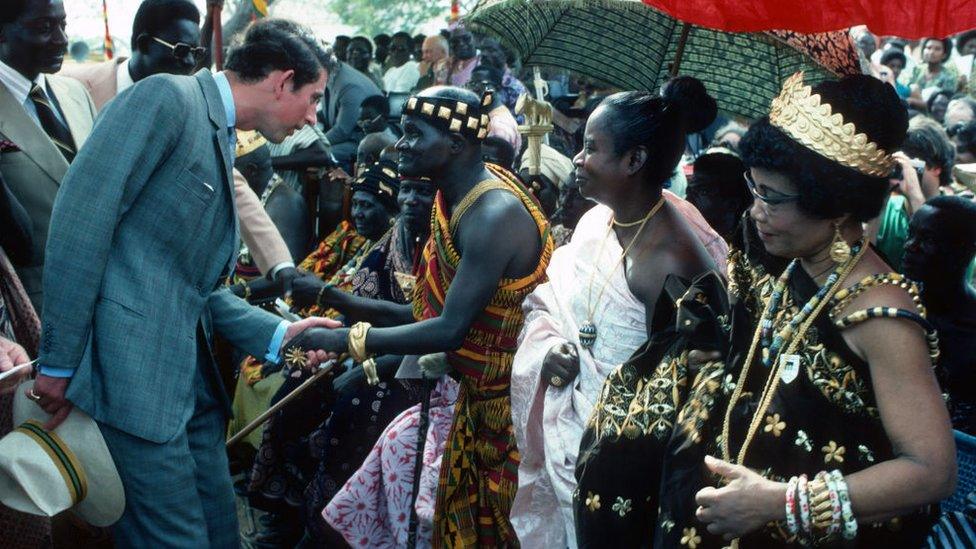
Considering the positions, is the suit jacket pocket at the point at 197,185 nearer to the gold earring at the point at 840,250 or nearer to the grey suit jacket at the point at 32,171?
the grey suit jacket at the point at 32,171

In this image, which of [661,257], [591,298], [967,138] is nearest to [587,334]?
[591,298]

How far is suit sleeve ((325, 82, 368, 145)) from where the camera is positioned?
9.74m

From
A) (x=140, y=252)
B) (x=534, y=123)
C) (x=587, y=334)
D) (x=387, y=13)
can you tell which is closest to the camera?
(x=140, y=252)

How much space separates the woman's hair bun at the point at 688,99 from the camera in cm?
343

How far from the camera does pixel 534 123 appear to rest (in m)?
5.44

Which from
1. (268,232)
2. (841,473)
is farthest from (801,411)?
(268,232)

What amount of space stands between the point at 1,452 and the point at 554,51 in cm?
261

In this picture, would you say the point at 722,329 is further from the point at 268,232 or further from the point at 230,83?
the point at 268,232

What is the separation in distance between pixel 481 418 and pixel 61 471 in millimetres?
1596

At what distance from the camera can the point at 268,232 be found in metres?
5.15

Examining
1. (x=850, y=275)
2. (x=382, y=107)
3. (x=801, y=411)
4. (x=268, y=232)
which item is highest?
(x=850, y=275)

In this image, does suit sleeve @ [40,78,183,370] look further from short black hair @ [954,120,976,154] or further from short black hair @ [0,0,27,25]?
short black hair @ [954,120,976,154]

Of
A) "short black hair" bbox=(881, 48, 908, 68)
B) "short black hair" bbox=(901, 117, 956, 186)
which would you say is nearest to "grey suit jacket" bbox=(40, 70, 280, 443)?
"short black hair" bbox=(901, 117, 956, 186)

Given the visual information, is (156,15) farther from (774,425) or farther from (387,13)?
(387,13)
